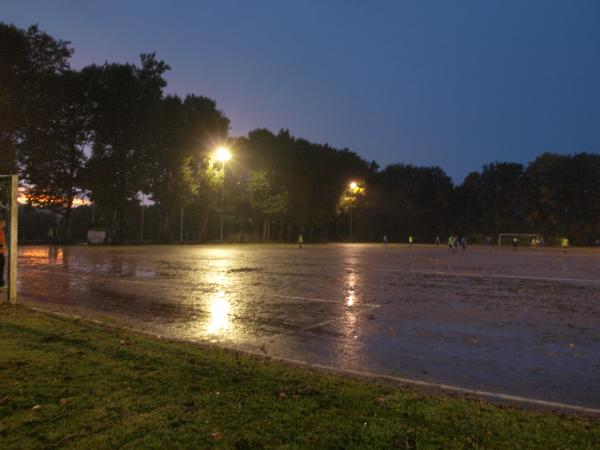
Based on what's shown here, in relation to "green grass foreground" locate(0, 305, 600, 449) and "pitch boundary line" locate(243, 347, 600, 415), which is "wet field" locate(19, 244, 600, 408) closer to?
"pitch boundary line" locate(243, 347, 600, 415)

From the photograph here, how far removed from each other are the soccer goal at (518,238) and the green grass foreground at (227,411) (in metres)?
79.9

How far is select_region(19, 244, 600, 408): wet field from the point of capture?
6.44m

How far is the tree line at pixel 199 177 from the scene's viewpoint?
39.5 meters

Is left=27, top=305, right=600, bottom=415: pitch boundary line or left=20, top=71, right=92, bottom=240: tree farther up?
left=20, top=71, right=92, bottom=240: tree

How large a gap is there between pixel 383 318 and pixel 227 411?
616 cm

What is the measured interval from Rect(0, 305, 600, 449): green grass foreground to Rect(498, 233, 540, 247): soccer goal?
79885 millimetres

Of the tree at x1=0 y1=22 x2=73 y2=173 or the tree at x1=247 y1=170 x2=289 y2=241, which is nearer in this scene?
the tree at x1=0 y1=22 x2=73 y2=173

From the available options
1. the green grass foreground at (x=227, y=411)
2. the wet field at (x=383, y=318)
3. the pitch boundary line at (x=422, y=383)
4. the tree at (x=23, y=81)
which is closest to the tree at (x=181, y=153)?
the tree at (x=23, y=81)

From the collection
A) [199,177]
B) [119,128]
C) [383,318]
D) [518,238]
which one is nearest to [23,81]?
[119,128]

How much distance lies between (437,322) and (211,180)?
4472cm

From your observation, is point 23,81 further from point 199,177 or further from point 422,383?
point 422,383

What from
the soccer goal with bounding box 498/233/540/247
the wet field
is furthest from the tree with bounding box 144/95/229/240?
the soccer goal with bounding box 498/233/540/247

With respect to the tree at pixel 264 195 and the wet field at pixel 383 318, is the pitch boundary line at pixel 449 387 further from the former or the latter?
the tree at pixel 264 195

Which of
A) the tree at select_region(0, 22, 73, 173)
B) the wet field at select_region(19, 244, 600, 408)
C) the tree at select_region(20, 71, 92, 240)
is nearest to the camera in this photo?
the wet field at select_region(19, 244, 600, 408)
